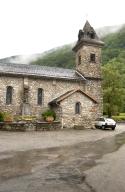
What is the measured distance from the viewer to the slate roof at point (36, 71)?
3195cm

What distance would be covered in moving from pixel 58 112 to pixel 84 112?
3.03 m

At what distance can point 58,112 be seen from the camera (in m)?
29.8

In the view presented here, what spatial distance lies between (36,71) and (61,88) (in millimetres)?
3832

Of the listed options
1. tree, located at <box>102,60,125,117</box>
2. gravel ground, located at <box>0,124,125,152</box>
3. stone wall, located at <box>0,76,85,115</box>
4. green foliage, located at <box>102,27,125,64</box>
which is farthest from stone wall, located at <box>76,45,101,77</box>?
green foliage, located at <box>102,27,125,64</box>

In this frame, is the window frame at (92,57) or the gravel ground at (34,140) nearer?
the gravel ground at (34,140)

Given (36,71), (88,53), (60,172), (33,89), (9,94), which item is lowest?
(60,172)

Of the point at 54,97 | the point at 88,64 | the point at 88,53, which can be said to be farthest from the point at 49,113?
the point at 88,53

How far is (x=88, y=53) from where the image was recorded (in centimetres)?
3634

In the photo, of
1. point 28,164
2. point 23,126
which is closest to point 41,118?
point 23,126

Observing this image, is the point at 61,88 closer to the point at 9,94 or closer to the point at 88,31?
the point at 9,94

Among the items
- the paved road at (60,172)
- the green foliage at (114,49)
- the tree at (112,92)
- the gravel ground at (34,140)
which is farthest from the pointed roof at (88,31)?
the green foliage at (114,49)

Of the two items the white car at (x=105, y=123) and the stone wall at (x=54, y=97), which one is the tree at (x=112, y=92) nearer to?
the stone wall at (x=54, y=97)

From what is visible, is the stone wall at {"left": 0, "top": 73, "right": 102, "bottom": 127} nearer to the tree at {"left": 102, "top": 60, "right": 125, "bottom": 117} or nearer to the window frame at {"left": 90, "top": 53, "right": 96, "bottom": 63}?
the window frame at {"left": 90, "top": 53, "right": 96, "bottom": 63}

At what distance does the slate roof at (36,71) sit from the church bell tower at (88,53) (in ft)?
5.13
